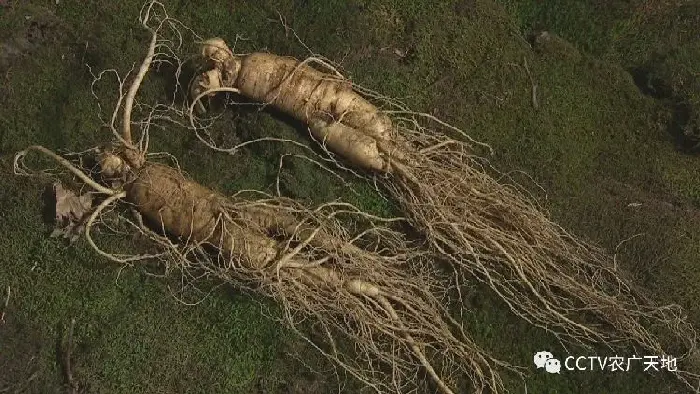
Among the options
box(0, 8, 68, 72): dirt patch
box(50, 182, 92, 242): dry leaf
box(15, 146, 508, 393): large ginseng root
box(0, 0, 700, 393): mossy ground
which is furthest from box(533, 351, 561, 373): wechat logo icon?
box(0, 8, 68, 72): dirt patch

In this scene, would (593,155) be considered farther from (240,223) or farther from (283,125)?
(240,223)

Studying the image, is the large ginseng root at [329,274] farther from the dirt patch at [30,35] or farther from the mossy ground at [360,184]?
the dirt patch at [30,35]

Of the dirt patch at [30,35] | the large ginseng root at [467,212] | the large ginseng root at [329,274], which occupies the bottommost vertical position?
the large ginseng root at [329,274]

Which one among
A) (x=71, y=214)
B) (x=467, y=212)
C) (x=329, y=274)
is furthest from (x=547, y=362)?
(x=71, y=214)

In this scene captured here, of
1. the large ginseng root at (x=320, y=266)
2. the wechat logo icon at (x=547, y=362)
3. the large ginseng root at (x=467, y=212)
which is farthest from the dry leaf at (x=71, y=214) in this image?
the wechat logo icon at (x=547, y=362)

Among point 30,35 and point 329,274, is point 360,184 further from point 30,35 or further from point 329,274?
point 30,35
